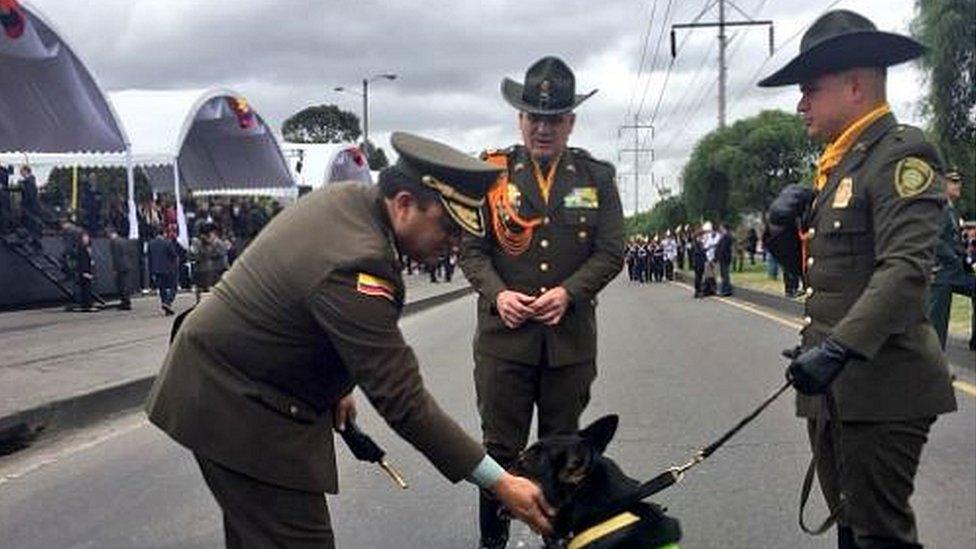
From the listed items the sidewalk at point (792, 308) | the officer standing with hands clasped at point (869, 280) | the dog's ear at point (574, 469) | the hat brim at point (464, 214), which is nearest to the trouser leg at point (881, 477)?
the officer standing with hands clasped at point (869, 280)

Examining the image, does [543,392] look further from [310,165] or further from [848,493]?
[310,165]

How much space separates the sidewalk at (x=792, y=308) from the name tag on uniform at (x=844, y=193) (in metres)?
8.36

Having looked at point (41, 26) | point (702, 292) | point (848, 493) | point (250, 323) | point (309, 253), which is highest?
point (41, 26)

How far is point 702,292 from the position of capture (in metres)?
28.0

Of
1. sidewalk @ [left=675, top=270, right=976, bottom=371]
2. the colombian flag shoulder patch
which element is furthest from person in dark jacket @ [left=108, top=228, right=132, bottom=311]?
the colombian flag shoulder patch

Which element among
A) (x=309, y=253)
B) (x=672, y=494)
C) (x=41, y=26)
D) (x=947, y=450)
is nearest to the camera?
(x=309, y=253)

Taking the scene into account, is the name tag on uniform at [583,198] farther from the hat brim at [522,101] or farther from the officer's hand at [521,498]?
the officer's hand at [521,498]

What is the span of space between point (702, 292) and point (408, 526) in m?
22.8

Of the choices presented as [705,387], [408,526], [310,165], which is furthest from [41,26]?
[310,165]

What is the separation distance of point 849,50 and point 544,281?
1.74 meters

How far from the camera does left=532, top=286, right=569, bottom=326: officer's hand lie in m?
4.72

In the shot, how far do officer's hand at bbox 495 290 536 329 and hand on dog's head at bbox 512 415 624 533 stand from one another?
4.37 ft

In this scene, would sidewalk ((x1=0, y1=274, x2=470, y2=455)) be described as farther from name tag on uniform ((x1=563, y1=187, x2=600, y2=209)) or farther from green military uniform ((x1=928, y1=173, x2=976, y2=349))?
green military uniform ((x1=928, y1=173, x2=976, y2=349))

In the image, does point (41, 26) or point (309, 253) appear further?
point (41, 26)
